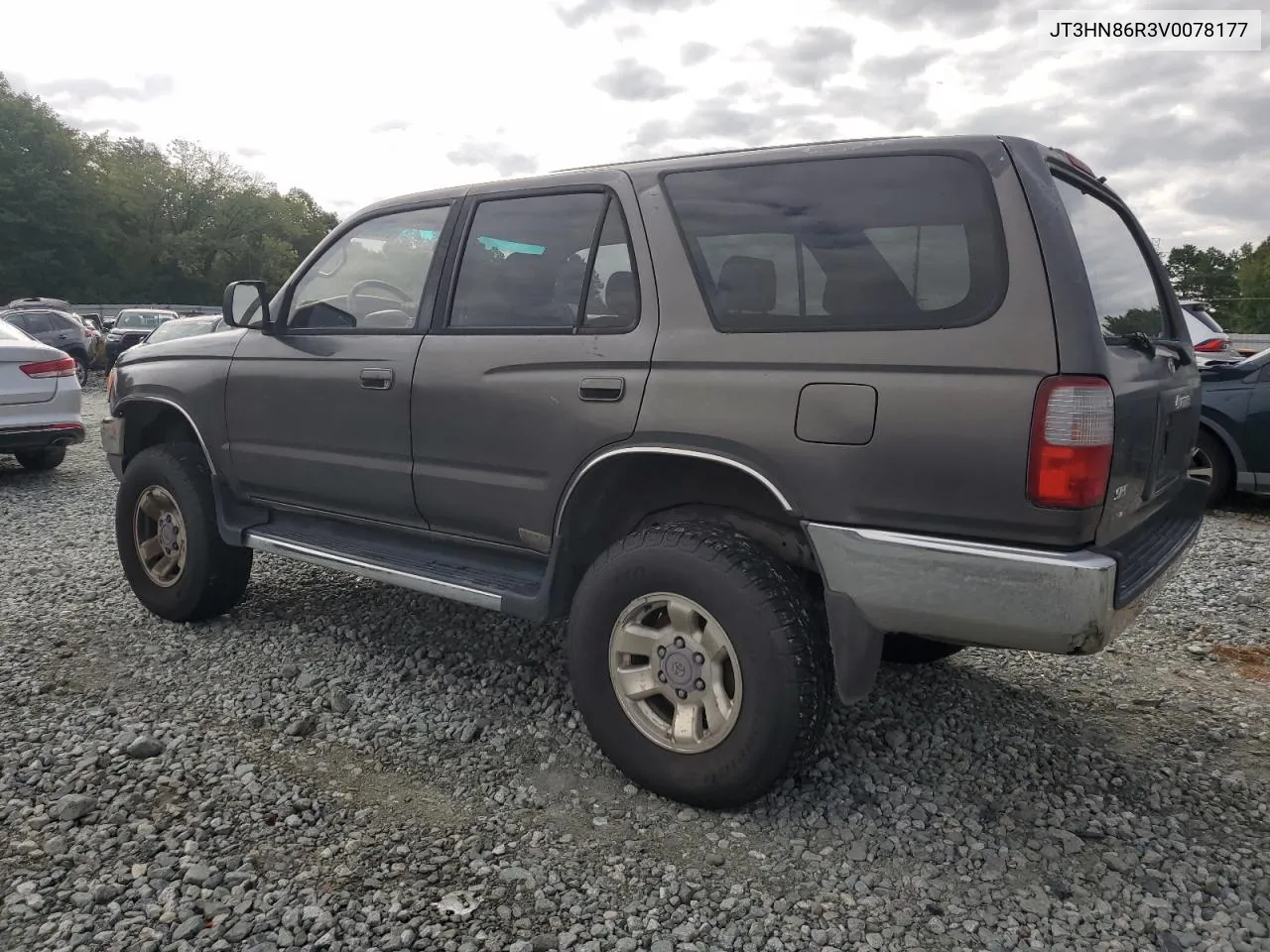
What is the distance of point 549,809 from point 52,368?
7.15 m

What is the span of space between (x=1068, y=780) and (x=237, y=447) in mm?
3437

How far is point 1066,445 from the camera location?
2244mm

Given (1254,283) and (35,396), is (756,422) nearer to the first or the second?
(35,396)

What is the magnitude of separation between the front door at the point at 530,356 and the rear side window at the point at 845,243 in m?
0.25

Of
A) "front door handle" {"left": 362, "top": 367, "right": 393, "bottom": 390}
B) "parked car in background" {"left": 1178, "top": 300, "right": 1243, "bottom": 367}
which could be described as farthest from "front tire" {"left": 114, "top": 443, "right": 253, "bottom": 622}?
"parked car in background" {"left": 1178, "top": 300, "right": 1243, "bottom": 367}

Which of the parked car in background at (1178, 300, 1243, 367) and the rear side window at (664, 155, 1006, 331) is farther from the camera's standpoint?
the parked car in background at (1178, 300, 1243, 367)

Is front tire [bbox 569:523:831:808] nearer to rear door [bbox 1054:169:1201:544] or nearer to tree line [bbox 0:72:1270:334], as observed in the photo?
rear door [bbox 1054:169:1201:544]

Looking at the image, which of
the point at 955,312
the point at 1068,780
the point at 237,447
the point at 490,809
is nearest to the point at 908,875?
the point at 1068,780

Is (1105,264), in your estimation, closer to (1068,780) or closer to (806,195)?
(806,195)

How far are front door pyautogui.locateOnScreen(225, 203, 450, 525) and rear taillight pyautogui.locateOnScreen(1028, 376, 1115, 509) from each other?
7.04ft

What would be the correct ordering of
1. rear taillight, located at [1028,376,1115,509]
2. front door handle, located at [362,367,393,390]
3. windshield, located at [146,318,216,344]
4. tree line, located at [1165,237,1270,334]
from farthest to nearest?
Result: tree line, located at [1165,237,1270,334] < windshield, located at [146,318,216,344] < front door handle, located at [362,367,393,390] < rear taillight, located at [1028,376,1115,509]

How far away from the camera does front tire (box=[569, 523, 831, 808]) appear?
2.58 meters

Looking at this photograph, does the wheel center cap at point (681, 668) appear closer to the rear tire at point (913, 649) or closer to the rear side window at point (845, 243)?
the rear side window at point (845, 243)

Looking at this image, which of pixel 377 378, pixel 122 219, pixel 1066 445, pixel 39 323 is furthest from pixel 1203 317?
pixel 122 219
